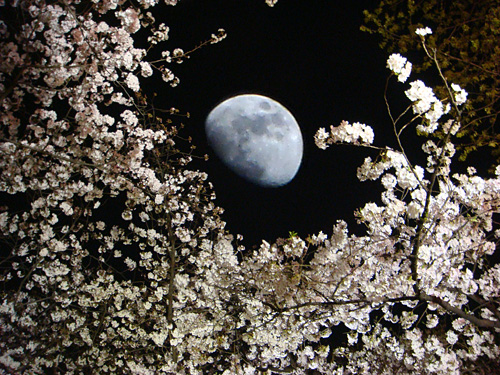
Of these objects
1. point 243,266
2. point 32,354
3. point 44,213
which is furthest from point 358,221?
point 32,354

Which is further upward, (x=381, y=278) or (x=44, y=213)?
(x=44, y=213)

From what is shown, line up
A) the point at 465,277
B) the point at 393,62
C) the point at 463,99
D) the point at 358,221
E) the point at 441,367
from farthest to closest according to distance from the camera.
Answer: the point at 441,367 → the point at 465,277 → the point at 358,221 → the point at 463,99 → the point at 393,62

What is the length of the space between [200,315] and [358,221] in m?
6.05

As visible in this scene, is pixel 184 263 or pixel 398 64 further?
pixel 184 263

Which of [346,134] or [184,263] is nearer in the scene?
[346,134]

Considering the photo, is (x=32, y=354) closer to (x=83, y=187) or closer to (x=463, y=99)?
(x=83, y=187)

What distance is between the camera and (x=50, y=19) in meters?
5.13

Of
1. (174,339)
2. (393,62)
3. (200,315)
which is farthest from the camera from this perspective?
(200,315)

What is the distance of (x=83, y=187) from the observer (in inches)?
329

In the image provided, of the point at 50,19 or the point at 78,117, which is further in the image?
the point at 78,117

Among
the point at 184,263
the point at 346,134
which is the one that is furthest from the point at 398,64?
the point at 184,263

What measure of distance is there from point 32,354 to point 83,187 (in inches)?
173

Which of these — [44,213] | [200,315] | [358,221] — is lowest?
[200,315]

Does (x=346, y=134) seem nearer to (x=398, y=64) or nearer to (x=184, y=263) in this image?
(x=398, y=64)
